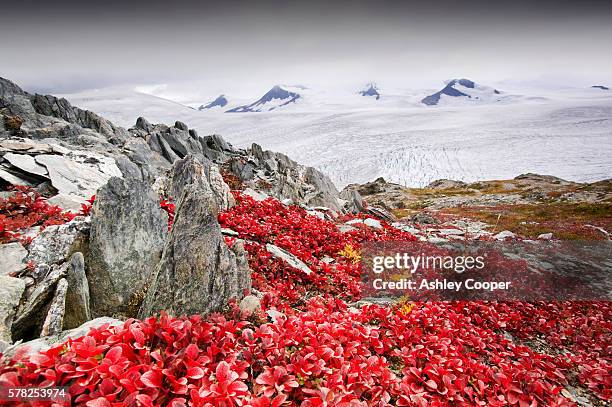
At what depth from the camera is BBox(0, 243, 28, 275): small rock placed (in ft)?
23.4

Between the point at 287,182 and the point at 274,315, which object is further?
the point at 287,182

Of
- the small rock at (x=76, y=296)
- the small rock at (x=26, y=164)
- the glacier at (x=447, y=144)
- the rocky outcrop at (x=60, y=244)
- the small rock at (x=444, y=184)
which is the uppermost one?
the small rock at (x=26, y=164)

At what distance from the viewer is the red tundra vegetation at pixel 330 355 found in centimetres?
416

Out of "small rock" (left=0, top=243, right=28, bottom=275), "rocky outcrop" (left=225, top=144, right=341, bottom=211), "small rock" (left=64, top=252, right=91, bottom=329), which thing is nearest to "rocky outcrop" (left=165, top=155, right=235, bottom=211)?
"rocky outcrop" (left=225, top=144, right=341, bottom=211)

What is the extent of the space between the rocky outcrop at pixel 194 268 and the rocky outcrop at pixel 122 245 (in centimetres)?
48

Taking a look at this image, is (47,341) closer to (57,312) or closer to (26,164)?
(57,312)

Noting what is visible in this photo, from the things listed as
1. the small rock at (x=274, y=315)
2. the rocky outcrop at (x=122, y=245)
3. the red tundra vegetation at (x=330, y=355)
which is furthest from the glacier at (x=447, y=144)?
the small rock at (x=274, y=315)

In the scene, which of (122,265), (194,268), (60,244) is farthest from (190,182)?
(194,268)

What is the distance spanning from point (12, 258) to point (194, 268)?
190 inches

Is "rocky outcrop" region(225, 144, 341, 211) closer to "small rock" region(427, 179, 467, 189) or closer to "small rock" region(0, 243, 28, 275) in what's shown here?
"small rock" region(0, 243, 28, 275)

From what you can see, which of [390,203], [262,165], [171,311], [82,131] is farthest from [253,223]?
[390,203]

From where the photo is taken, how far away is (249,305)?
7.01m

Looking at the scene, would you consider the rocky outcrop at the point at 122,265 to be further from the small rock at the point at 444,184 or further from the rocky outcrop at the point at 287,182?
the small rock at the point at 444,184

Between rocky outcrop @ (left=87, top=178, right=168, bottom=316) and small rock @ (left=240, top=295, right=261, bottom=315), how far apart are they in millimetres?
2403
